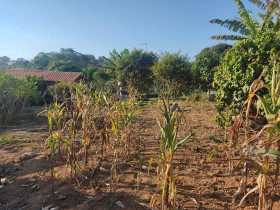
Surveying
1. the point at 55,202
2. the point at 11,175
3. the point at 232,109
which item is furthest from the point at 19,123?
the point at 232,109

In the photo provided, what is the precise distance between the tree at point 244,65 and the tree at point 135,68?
9208mm

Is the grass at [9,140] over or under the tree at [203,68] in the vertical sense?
under

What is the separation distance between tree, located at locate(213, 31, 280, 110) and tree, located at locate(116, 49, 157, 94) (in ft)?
30.2

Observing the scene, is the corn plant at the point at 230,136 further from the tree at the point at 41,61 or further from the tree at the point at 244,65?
the tree at the point at 41,61

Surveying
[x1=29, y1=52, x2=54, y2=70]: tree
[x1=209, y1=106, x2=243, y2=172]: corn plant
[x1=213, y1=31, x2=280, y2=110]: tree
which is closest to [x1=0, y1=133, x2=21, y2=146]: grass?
[x1=209, y1=106, x2=243, y2=172]: corn plant

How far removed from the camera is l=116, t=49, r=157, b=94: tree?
43.4 feet

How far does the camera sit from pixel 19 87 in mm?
7609

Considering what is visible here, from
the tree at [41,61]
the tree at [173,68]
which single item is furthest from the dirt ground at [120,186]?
the tree at [41,61]

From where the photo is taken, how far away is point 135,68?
13.3m

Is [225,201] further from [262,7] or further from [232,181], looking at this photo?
[262,7]

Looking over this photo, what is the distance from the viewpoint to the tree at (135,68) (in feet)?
43.4

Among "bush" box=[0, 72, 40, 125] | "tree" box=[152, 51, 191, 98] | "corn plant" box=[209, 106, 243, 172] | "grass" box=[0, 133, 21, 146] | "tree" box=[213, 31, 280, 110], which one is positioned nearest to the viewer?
"corn plant" box=[209, 106, 243, 172]

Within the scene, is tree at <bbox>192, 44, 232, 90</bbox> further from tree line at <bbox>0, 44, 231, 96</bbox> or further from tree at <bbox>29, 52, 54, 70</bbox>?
tree at <bbox>29, 52, 54, 70</bbox>

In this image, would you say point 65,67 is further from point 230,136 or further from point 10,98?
point 230,136
